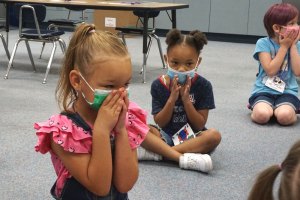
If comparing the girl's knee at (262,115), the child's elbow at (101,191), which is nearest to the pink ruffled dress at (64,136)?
the child's elbow at (101,191)

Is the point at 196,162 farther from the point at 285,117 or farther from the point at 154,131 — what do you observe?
the point at 285,117

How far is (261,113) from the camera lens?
9.90 ft

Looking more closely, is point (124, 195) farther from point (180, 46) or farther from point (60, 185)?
point (180, 46)

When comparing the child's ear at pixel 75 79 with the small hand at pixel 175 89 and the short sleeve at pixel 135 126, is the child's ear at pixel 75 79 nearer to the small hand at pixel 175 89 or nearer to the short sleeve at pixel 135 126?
the short sleeve at pixel 135 126

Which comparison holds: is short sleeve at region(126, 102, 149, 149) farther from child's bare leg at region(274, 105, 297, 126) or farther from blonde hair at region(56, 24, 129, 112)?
child's bare leg at region(274, 105, 297, 126)

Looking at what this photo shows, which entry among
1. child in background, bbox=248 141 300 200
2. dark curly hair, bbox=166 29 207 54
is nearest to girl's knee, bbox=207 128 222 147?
dark curly hair, bbox=166 29 207 54

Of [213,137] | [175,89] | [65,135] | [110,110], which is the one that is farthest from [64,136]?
[213,137]

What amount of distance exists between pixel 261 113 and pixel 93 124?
76.3 inches

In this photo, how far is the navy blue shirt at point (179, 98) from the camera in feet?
7.43

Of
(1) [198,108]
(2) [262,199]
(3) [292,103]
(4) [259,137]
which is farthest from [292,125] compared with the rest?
(2) [262,199]

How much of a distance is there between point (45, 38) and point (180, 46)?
2.39 meters

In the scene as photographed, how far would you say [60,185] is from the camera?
133cm

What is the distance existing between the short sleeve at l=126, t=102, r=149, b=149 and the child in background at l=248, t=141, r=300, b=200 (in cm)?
55

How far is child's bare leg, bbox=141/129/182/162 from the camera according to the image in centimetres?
229
